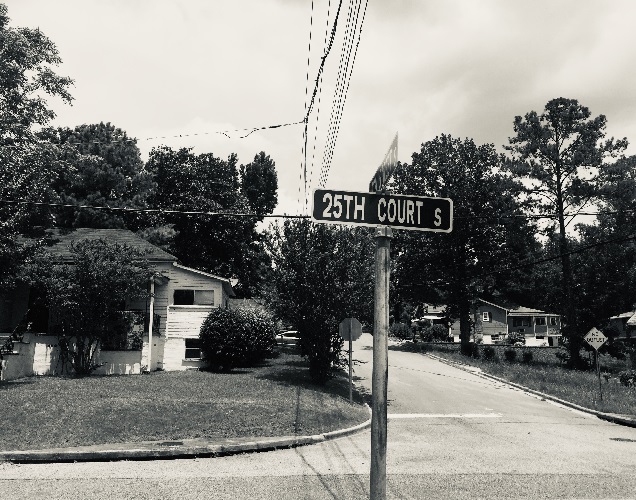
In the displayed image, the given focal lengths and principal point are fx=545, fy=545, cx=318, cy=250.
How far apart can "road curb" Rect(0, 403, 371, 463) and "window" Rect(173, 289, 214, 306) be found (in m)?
16.5

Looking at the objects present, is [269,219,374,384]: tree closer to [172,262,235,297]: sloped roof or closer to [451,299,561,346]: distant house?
[172,262,235,297]: sloped roof

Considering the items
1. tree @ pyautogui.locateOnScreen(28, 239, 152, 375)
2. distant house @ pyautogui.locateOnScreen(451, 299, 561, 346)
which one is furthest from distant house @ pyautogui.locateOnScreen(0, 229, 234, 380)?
distant house @ pyautogui.locateOnScreen(451, 299, 561, 346)

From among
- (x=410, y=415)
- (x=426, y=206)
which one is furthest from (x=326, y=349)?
(x=426, y=206)

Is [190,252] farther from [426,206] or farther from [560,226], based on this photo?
[426,206]

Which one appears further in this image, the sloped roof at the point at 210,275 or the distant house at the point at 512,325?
the distant house at the point at 512,325

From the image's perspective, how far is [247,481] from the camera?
925 centimetres

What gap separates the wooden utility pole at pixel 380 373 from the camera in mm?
4156

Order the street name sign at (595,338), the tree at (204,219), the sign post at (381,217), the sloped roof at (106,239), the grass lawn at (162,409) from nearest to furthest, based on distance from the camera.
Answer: the sign post at (381,217) < the grass lawn at (162,409) < the street name sign at (595,338) < the sloped roof at (106,239) < the tree at (204,219)

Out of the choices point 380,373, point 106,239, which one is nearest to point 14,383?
point 106,239

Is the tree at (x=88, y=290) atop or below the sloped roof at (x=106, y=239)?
below

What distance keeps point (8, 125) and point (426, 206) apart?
2254 cm

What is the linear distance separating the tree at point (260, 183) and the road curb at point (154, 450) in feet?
171

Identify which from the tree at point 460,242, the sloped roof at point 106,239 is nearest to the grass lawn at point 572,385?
the tree at point 460,242

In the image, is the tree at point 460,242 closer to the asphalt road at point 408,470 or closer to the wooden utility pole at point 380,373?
the asphalt road at point 408,470
